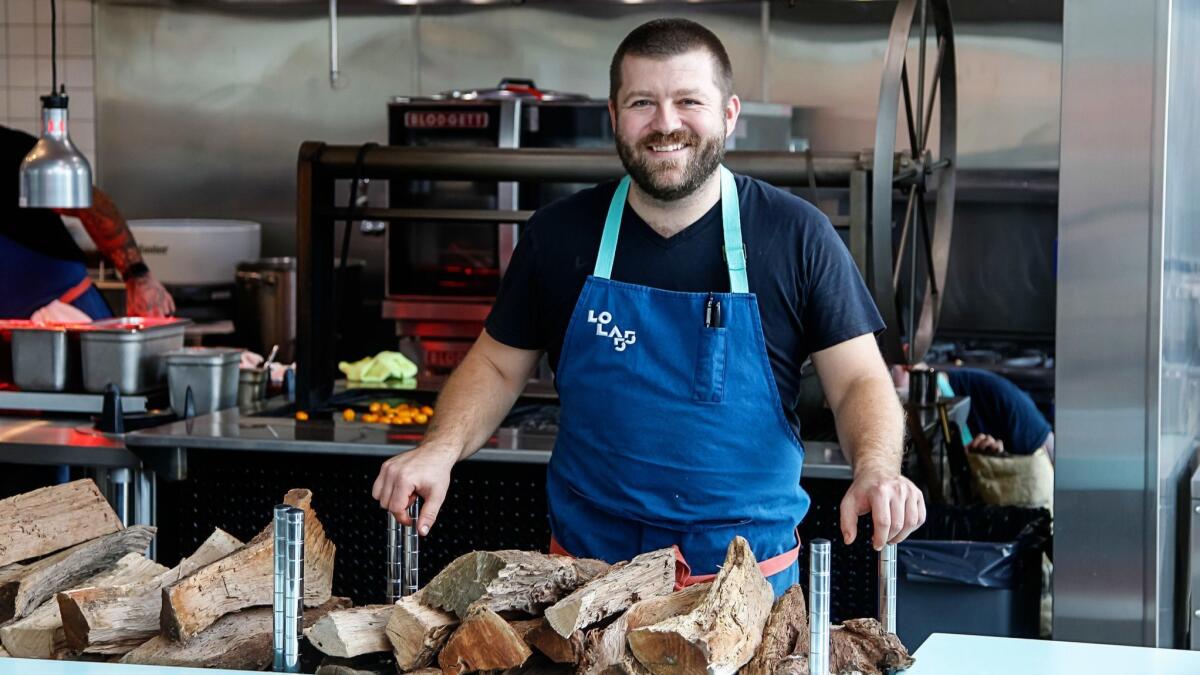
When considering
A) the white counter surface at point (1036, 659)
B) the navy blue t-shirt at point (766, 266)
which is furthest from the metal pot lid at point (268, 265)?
the white counter surface at point (1036, 659)

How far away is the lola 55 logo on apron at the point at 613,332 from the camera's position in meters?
2.46

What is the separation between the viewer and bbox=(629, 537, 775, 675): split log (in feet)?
5.47

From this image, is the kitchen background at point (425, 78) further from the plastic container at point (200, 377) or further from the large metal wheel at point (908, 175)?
the plastic container at point (200, 377)

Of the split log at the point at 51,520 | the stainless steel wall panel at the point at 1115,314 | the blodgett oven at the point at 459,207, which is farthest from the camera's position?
the blodgett oven at the point at 459,207

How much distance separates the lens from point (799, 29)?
6.56 m

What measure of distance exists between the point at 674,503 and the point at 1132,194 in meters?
0.99

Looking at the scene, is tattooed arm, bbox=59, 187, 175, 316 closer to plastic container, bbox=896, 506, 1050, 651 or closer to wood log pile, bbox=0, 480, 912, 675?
plastic container, bbox=896, 506, 1050, 651

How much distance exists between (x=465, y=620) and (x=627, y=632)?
0.19 m

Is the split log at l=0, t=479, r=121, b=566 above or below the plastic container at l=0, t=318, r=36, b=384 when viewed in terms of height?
below

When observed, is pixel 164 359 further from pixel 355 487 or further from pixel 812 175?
pixel 812 175

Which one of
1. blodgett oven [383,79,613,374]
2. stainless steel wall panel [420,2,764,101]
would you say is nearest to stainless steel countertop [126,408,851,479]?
blodgett oven [383,79,613,374]

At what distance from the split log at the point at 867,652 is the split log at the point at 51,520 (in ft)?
3.83

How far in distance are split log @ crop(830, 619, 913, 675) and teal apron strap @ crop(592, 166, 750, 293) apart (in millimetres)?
755

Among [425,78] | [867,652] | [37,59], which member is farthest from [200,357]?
[37,59]
